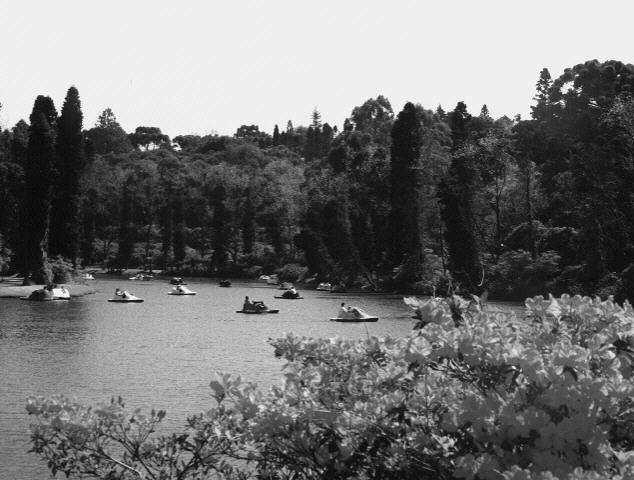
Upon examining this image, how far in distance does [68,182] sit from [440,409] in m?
76.4

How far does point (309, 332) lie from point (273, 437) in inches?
1486

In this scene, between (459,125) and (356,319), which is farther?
(459,125)

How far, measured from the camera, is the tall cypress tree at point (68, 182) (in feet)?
252

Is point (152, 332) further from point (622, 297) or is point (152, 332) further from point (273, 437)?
point (273, 437)

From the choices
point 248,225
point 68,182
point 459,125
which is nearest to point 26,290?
point 68,182

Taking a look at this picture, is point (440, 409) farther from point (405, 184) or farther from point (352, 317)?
point (405, 184)

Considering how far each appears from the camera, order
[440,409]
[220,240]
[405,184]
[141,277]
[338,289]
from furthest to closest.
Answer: [220,240] < [141,277] < [338,289] < [405,184] < [440,409]

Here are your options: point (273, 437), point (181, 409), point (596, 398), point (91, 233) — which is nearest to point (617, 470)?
point (596, 398)

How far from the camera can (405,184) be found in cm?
8669

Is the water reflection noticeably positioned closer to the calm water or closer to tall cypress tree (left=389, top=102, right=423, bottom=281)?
the calm water

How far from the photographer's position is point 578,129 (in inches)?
2665

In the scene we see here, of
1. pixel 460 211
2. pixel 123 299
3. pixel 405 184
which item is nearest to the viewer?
pixel 123 299

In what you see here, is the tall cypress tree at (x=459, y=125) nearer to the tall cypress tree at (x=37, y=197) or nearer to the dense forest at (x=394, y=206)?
the dense forest at (x=394, y=206)

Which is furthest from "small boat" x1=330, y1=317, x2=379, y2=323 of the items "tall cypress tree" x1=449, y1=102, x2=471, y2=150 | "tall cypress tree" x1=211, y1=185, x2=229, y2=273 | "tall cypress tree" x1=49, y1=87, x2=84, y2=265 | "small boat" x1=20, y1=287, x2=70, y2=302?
"tall cypress tree" x1=211, y1=185, x2=229, y2=273
